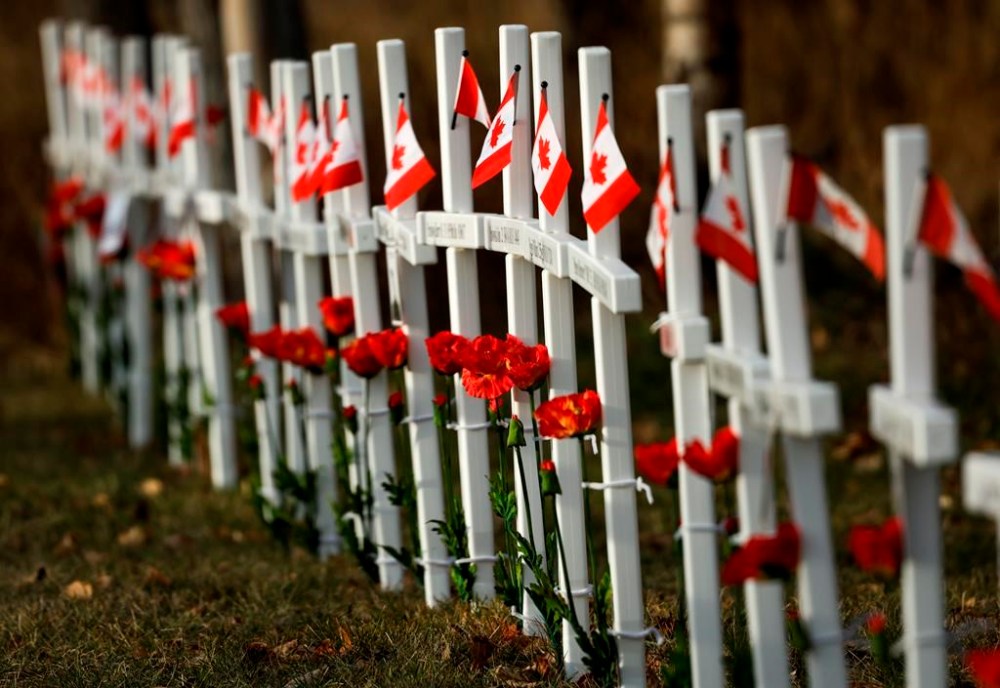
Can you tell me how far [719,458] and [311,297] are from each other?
274 centimetres

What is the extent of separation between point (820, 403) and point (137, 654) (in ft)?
6.96

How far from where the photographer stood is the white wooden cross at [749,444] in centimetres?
313

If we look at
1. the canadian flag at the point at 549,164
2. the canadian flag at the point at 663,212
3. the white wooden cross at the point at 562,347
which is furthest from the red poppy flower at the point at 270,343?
the canadian flag at the point at 663,212

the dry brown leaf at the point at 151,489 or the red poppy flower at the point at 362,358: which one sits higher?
the red poppy flower at the point at 362,358

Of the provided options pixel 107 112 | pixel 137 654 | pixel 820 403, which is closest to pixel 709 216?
pixel 820 403

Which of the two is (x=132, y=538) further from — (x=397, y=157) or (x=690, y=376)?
(x=690, y=376)

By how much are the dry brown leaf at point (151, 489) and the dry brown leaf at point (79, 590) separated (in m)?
1.65

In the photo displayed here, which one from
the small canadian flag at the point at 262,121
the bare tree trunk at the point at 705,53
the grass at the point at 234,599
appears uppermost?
the bare tree trunk at the point at 705,53

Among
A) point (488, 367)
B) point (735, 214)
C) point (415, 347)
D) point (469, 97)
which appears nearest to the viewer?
point (735, 214)

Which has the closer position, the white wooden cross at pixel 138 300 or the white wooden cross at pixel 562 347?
the white wooden cross at pixel 562 347

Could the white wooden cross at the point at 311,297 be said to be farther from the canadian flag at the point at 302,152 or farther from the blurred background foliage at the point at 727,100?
the blurred background foliage at the point at 727,100

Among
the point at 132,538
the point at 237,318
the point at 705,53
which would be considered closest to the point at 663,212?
the point at 237,318

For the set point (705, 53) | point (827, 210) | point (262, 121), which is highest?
point (705, 53)

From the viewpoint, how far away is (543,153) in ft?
12.8
